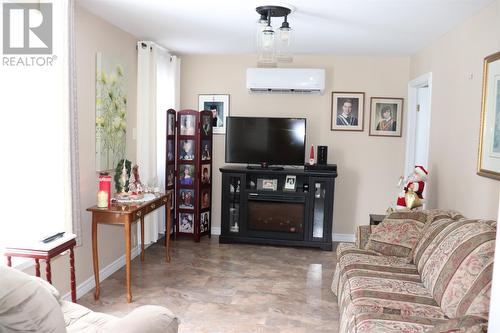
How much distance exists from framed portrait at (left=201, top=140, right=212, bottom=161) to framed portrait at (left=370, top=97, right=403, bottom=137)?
2144 mm

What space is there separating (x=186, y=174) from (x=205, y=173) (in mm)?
258

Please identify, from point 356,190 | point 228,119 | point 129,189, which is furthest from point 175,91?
point 356,190

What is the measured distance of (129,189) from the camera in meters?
4.11

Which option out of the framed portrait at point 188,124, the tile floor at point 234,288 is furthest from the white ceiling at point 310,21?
the tile floor at point 234,288

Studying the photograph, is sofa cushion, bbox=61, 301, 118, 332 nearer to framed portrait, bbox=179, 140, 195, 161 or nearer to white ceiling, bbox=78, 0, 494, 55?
white ceiling, bbox=78, 0, 494, 55

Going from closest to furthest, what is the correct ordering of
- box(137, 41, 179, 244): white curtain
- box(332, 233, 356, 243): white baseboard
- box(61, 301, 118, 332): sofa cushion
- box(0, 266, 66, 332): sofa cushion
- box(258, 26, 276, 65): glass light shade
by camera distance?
1. box(0, 266, 66, 332): sofa cushion
2. box(61, 301, 118, 332): sofa cushion
3. box(258, 26, 276, 65): glass light shade
4. box(137, 41, 179, 244): white curtain
5. box(332, 233, 356, 243): white baseboard

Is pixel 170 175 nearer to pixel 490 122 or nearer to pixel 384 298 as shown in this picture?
pixel 384 298

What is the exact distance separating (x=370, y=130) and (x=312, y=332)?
318 cm

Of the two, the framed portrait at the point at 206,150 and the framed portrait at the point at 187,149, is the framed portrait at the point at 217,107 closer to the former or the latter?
the framed portrait at the point at 206,150

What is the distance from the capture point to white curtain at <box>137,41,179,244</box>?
15.6 feet

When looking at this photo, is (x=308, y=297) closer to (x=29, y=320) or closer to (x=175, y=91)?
(x=29, y=320)

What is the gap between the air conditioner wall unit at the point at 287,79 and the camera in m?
5.29

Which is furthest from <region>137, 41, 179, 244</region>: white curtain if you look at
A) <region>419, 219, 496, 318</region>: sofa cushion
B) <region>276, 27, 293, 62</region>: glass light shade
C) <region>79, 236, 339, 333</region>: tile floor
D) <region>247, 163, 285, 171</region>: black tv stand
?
<region>419, 219, 496, 318</region>: sofa cushion

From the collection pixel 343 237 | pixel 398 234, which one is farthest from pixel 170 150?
pixel 398 234
